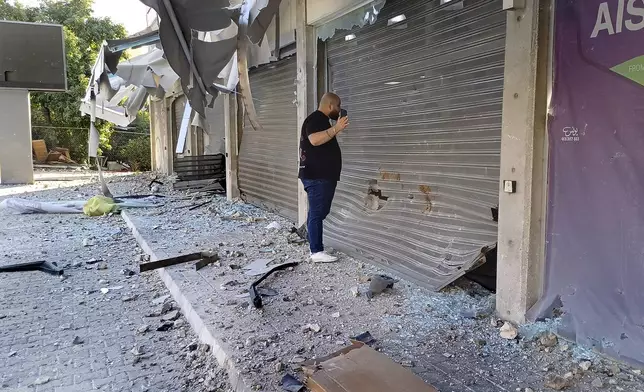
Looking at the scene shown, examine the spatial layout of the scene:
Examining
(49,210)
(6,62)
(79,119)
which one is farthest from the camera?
(79,119)

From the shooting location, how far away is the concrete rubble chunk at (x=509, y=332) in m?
3.12

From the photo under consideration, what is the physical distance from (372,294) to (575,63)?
7.56ft

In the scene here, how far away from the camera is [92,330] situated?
3.81 metres

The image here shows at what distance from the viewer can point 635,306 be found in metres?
2.68

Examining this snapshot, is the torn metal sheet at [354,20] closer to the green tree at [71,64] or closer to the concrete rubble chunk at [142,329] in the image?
the concrete rubble chunk at [142,329]

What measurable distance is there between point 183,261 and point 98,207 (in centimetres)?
481

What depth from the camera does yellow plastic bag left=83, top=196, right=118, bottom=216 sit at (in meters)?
9.12

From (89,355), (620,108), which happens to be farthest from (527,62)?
(89,355)

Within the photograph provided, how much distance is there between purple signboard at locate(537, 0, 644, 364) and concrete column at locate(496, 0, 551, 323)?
0.07 metres

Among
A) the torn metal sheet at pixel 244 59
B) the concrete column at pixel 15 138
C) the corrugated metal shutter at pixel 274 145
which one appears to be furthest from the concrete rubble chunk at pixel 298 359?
the concrete column at pixel 15 138

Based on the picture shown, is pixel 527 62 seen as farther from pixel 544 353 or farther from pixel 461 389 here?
pixel 461 389

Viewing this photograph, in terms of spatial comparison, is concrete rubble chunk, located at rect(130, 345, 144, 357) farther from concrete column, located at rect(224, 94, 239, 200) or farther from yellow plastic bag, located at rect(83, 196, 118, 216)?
concrete column, located at rect(224, 94, 239, 200)

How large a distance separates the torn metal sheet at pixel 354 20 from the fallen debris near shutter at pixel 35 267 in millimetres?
4222

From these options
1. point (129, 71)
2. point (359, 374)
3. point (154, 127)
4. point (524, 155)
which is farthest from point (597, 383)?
point (154, 127)
